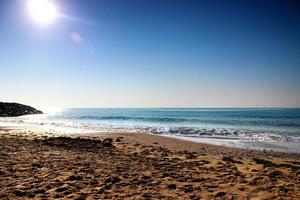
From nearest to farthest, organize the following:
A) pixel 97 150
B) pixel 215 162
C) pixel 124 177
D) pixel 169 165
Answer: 1. pixel 124 177
2. pixel 169 165
3. pixel 215 162
4. pixel 97 150

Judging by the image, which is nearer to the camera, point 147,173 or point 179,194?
point 179,194

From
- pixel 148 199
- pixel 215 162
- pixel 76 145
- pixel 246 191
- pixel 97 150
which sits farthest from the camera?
pixel 76 145

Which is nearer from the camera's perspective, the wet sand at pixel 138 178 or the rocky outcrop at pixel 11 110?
the wet sand at pixel 138 178

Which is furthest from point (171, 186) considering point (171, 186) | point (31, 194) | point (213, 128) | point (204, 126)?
point (204, 126)

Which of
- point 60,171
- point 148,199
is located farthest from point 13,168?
point 148,199

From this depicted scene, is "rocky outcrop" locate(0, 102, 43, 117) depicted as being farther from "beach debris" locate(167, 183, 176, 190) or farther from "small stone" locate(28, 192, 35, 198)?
"beach debris" locate(167, 183, 176, 190)

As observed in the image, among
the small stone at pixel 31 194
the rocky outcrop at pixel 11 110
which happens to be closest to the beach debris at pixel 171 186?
the small stone at pixel 31 194

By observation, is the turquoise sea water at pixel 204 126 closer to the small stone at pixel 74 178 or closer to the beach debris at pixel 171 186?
the beach debris at pixel 171 186

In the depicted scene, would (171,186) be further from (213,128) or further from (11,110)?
(11,110)

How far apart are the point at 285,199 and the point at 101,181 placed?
454cm

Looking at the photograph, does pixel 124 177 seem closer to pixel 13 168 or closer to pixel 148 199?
pixel 148 199

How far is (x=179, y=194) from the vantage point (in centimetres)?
639

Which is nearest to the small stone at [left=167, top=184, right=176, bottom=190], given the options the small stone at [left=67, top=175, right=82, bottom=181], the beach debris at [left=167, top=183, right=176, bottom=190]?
the beach debris at [left=167, top=183, right=176, bottom=190]

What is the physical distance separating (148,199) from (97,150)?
750cm
